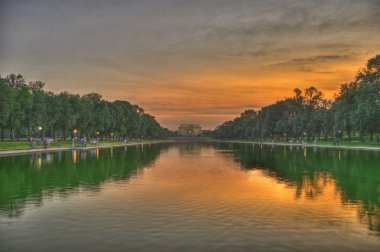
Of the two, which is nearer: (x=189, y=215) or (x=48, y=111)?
(x=189, y=215)

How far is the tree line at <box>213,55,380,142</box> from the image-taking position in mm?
83375

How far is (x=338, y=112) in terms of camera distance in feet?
335

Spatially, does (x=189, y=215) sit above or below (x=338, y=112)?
below

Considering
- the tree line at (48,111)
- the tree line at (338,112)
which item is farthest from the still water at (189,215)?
the tree line at (338,112)

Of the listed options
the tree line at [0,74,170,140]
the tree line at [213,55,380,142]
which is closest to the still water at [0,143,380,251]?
the tree line at [0,74,170,140]

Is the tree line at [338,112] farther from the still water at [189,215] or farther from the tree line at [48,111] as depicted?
the still water at [189,215]

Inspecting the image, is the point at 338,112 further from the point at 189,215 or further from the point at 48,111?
the point at 189,215

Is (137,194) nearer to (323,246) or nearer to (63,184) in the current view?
(63,184)

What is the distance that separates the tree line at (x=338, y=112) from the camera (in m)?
83.4

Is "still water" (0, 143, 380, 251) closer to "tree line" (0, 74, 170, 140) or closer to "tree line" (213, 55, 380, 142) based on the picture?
"tree line" (0, 74, 170, 140)

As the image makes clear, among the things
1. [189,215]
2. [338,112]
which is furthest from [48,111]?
[189,215]

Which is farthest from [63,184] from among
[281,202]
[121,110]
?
[121,110]

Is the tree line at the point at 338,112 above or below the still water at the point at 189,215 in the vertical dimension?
above

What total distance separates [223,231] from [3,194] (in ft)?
37.8
